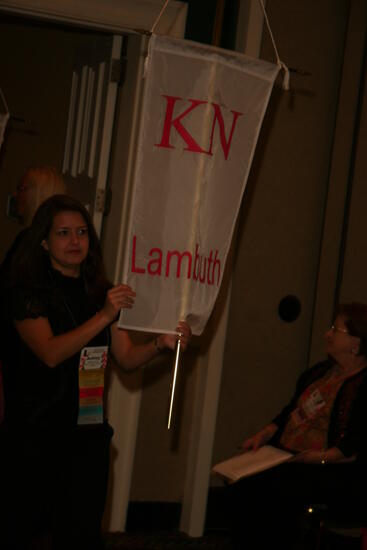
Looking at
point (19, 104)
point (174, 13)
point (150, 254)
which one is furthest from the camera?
point (19, 104)

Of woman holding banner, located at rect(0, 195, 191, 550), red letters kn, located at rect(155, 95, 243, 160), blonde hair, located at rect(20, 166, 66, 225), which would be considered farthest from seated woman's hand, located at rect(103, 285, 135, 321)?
blonde hair, located at rect(20, 166, 66, 225)

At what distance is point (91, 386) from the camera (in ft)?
8.69

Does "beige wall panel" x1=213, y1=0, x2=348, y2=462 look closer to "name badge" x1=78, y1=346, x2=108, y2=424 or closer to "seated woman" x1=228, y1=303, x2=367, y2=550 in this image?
"seated woman" x1=228, y1=303, x2=367, y2=550

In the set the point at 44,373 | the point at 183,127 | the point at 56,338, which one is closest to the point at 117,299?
the point at 56,338

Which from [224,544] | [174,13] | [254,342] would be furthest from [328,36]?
[224,544]

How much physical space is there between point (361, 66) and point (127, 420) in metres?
1.93

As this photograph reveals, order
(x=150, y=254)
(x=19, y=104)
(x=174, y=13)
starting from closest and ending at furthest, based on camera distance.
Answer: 1. (x=150, y=254)
2. (x=174, y=13)
3. (x=19, y=104)

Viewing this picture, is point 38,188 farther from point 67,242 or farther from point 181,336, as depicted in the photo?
point 181,336

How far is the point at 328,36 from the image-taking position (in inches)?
158

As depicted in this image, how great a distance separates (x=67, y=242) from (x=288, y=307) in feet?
5.32

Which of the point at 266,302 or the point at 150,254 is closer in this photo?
the point at 150,254

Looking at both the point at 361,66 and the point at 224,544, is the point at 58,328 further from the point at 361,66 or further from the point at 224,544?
the point at 361,66

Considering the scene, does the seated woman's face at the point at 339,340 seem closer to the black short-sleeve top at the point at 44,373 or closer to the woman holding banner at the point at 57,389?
the woman holding banner at the point at 57,389

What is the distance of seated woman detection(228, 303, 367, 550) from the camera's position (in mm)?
3137
